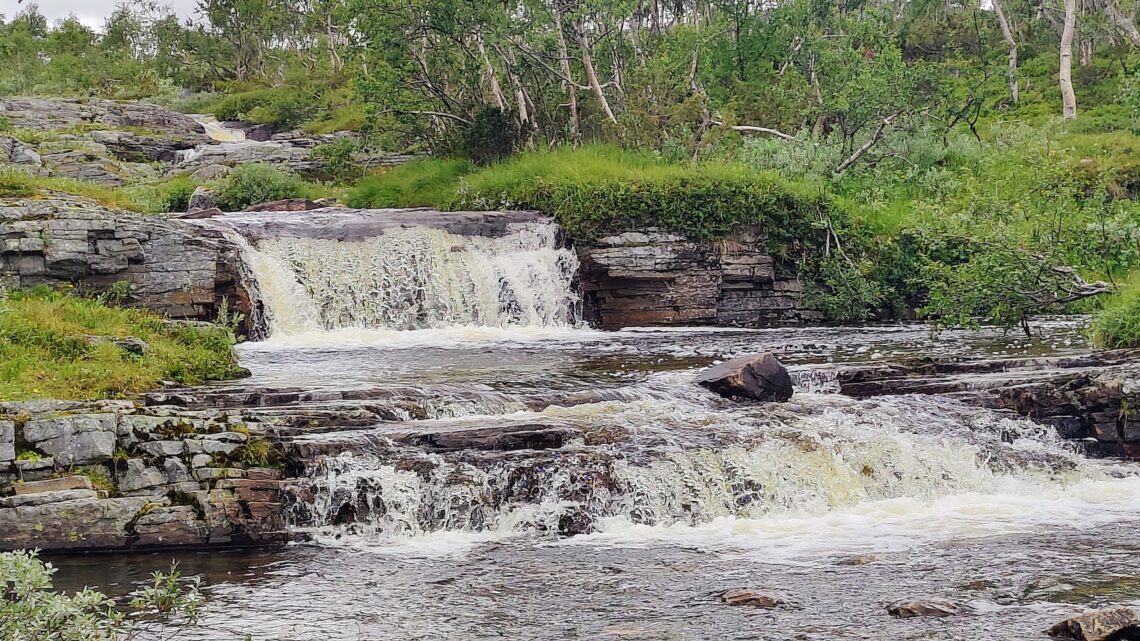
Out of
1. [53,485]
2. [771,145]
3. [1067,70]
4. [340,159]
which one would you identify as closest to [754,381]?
[53,485]

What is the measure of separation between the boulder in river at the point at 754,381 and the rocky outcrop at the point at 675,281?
7.86 metres

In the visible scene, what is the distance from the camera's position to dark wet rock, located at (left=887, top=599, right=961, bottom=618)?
7.11 m

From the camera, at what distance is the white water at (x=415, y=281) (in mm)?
18703

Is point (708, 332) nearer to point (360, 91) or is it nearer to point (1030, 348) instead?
point (1030, 348)

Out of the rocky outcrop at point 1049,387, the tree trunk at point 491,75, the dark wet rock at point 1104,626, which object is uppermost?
the tree trunk at point 491,75

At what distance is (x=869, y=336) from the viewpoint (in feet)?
61.4

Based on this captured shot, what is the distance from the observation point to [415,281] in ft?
64.3

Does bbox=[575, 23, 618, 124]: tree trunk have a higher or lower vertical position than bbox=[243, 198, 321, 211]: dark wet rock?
higher

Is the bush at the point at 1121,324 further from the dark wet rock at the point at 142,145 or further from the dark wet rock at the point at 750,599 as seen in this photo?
the dark wet rock at the point at 142,145

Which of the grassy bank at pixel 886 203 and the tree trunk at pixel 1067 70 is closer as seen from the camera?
the grassy bank at pixel 886 203

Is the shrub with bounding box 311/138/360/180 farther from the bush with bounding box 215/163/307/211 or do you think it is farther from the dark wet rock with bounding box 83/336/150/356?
the dark wet rock with bounding box 83/336/150/356

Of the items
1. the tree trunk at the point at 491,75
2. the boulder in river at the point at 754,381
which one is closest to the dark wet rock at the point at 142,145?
the tree trunk at the point at 491,75

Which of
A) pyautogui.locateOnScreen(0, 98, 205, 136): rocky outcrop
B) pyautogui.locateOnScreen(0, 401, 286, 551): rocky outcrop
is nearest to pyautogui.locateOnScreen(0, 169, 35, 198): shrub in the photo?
pyautogui.locateOnScreen(0, 401, 286, 551): rocky outcrop

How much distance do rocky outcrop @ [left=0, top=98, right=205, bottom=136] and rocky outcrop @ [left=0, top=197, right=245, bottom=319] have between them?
18.4m
